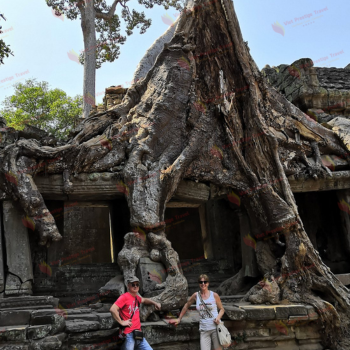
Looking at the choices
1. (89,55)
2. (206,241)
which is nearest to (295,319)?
(206,241)

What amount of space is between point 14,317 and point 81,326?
2.95ft

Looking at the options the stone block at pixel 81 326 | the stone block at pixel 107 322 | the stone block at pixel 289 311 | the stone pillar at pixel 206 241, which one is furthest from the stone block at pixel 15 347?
the stone pillar at pixel 206 241

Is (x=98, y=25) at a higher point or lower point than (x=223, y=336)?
higher

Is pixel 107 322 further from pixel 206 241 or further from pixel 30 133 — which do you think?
pixel 206 241

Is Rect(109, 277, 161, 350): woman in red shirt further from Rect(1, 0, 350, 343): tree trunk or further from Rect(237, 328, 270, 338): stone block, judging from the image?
Rect(237, 328, 270, 338): stone block

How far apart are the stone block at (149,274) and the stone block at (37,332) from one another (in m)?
1.54

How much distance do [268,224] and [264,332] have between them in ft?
6.44

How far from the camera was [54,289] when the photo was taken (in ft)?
22.3

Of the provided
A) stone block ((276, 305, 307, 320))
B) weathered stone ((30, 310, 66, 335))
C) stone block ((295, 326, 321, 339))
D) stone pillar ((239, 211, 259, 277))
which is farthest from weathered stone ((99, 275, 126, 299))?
stone pillar ((239, 211, 259, 277))

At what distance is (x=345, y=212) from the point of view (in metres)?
8.12

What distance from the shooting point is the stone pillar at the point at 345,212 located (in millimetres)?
8078

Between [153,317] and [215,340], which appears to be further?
[153,317]

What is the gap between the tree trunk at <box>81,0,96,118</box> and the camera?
44.1ft

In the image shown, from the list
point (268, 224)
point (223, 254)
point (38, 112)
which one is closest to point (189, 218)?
point (223, 254)
